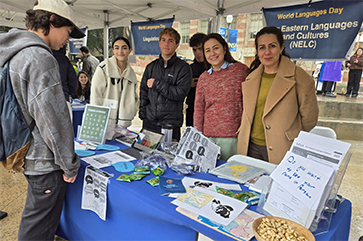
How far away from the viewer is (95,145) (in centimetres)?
172

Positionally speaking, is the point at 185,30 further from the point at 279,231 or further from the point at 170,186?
the point at 279,231

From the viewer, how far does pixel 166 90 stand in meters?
2.26

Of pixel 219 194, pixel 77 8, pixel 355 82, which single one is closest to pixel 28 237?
pixel 219 194

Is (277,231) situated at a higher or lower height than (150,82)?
lower

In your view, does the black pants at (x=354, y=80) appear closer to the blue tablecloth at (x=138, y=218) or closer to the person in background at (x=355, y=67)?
the person in background at (x=355, y=67)

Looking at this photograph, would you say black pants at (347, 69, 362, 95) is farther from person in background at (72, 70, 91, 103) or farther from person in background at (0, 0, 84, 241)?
person in background at (0, 0, 84, 241)

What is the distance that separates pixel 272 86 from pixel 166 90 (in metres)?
1.00

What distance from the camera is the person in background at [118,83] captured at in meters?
2.33

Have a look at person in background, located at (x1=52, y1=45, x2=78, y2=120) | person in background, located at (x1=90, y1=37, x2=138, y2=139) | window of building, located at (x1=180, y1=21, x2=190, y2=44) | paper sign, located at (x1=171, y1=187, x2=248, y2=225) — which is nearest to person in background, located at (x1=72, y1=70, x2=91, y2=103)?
person in background, located at (x1=52, y1=45, x2=78, y2=120)

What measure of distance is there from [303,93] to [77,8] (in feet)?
17.6

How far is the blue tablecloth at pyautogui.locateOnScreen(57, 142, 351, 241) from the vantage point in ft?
3.14

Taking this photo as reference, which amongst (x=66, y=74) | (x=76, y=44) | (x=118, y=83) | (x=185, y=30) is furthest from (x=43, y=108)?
(x=185, y=30)

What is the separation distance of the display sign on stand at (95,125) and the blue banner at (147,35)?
3172mm

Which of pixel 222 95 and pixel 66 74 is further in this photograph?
pixel 66 74
